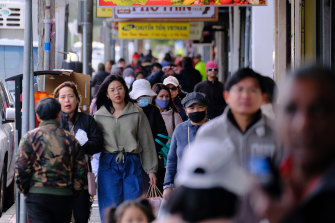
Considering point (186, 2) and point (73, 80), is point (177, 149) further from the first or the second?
point (186, 2)

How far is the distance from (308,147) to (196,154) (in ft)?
2.04

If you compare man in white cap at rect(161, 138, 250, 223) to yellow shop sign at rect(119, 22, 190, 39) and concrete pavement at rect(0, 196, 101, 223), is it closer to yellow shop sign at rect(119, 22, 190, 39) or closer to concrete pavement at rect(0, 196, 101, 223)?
concrete pavement at rect(0, 196, 101, 223)

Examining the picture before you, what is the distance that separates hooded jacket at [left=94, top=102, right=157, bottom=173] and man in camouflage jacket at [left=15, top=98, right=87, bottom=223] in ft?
4.66

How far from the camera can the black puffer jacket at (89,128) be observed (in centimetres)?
793

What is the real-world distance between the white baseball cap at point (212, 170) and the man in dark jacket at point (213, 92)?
37.4ft

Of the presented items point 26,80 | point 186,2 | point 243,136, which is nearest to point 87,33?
point 186,2

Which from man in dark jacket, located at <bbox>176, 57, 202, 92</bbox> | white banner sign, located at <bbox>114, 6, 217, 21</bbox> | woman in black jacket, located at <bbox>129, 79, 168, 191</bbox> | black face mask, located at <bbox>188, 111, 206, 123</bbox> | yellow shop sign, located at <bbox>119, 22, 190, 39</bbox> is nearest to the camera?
black face mask, located at <bbox>188, 111, 206, 123</bbox>

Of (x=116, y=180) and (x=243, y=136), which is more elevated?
(x=243, y=136)

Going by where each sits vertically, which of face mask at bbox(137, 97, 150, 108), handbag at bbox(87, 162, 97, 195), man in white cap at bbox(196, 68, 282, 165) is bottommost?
handbag at bbox(87, 162, 97, 195)

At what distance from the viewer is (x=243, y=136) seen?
425cm

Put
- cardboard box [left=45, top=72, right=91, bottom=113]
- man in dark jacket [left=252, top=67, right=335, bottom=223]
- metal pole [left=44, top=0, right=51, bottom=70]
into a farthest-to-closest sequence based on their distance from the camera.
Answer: metal pole [left=44, top=0, right=51, bottom=70]
cardboard box [left=45, top=72, right=91, bottom=113]
man in dark jacket [left=252, top=67, right=335, bottom=223]

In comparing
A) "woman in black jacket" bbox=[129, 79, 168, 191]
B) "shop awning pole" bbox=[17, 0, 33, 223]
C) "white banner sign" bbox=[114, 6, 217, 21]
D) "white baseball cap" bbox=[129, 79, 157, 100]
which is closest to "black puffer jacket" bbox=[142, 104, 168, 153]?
"woman in black jacket" bbox=[129, 79, 168, 191]

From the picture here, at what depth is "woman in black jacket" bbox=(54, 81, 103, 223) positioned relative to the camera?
26.1 ft

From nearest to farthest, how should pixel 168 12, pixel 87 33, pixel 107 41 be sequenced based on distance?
1. pixel 168 12
2. pixel 87 33
3. pixel 107 41
